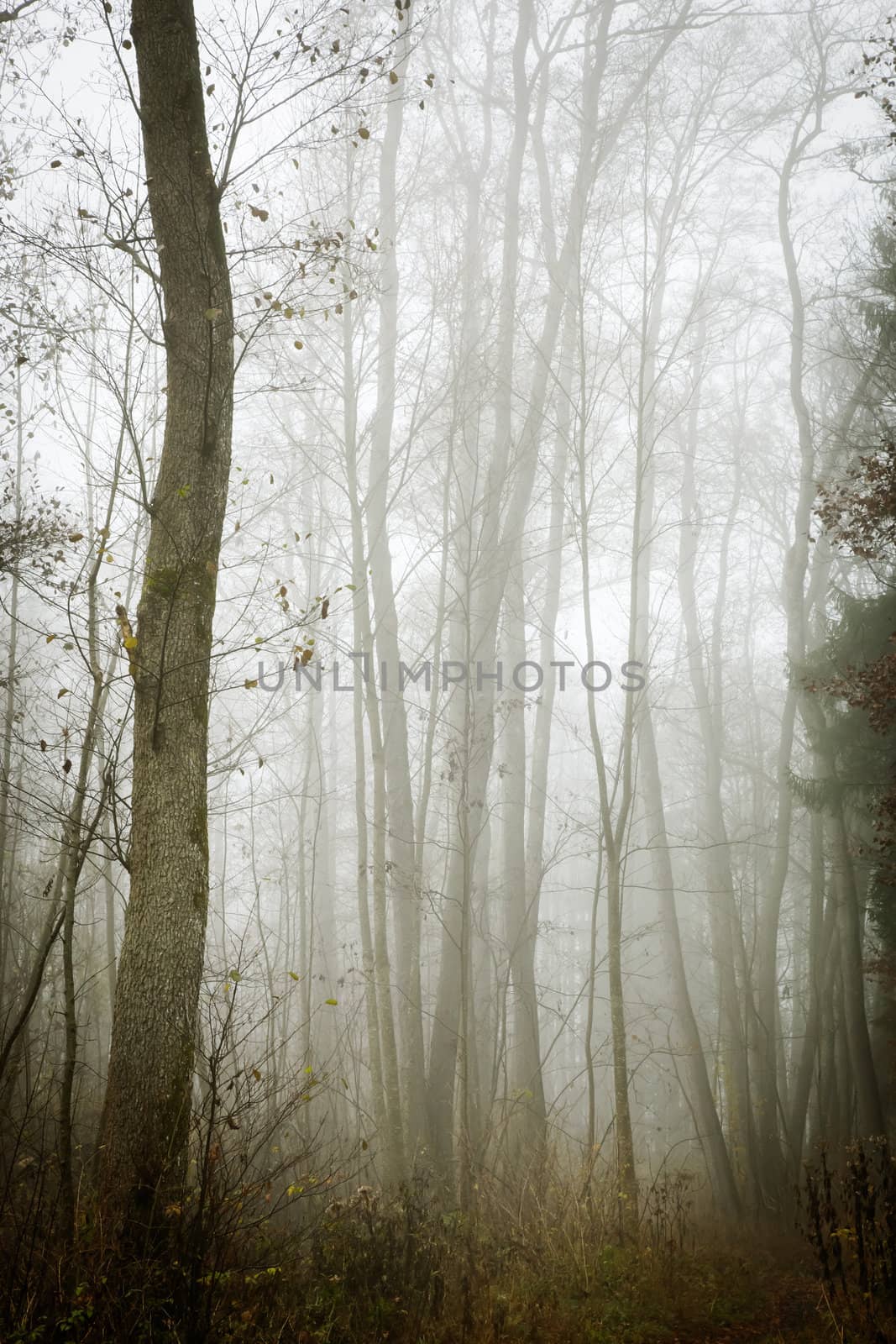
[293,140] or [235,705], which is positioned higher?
[235,705]

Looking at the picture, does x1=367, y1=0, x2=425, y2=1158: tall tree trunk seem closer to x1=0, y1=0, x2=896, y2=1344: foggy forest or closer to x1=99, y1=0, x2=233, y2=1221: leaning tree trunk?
x1=0, y1=0, x2=896, y2=1344: foggy forest

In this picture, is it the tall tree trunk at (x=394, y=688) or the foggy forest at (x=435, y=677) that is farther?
the tall tree trunk at (x=394, y=688)

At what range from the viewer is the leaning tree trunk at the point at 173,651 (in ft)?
10.6

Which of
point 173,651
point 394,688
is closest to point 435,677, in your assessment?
point 394,688

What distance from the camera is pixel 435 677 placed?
8.58m

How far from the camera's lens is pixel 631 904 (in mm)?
21141

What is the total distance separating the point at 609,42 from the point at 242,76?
878cm

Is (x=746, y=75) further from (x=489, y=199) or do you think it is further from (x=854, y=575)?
(x=854, y=575)

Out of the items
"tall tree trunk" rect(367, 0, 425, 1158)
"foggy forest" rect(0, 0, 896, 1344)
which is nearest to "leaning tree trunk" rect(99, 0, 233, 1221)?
"foggy forest" rect(0, 0, 896, 1344)

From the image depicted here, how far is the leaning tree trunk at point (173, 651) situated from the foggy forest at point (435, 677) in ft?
0.07

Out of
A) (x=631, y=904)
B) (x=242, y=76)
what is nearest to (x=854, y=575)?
(x=631, y=904)

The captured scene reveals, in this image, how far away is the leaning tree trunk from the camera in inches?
128

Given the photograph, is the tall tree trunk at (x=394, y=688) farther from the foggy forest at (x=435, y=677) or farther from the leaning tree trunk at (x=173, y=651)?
the leaning tree trunk at (x=173, y=651)

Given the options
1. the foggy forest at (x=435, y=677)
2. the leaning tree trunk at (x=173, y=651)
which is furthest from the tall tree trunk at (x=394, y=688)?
the leaning tree trunk at (x=173, y=651)
